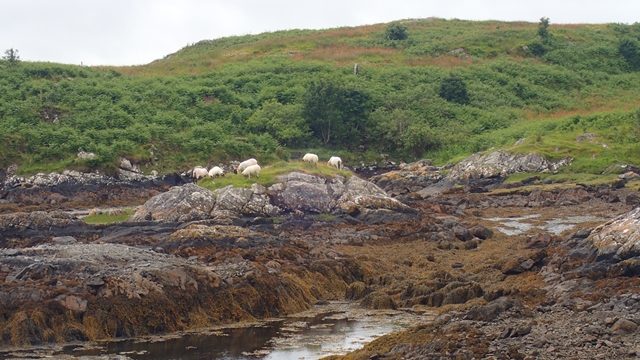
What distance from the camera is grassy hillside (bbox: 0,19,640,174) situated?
5922 cm

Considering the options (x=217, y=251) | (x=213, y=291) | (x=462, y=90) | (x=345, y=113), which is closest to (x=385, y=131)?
(x=345, y=113)

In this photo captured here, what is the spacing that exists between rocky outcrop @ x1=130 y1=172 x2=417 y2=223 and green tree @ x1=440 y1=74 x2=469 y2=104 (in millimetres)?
43421

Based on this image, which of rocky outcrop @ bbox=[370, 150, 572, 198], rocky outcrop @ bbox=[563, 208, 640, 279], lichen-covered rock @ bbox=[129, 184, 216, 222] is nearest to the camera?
rocky outcrop @ bbox=[563, 208, 640, 279]

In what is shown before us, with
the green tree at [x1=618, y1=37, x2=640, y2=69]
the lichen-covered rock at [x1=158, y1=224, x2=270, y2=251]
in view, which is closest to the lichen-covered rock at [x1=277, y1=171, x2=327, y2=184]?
the lichen-covered rock at [x1=158, y1=224, x2=270, y2=251]

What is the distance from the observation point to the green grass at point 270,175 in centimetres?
3803

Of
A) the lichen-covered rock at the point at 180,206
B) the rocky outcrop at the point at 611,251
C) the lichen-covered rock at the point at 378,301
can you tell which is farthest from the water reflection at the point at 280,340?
the lichen-covered rock at the point at 180,206

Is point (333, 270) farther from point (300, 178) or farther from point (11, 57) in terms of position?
point (11, 57)

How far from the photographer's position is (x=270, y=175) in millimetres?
39000

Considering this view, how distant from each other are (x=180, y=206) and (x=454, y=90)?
Result: 51104 mm

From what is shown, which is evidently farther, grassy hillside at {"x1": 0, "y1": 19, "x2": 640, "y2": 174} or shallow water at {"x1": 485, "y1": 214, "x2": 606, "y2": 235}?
grassy hillside at {"x1": 0, "y1": 19, "x2": 640, "y2": 174}

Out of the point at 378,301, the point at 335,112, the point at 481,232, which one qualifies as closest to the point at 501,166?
the point at 335,112

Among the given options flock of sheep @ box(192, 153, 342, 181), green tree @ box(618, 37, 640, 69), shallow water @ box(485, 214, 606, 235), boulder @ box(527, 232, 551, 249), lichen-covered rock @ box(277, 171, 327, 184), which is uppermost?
green tree @ box(618, 37, 640, 69)

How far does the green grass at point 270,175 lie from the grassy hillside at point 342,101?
18819 millimetres

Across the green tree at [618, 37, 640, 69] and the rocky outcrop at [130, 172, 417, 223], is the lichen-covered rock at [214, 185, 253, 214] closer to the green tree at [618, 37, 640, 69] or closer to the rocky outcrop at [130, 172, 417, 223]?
the rocky outcrop at [130, 172, 417, 223]
